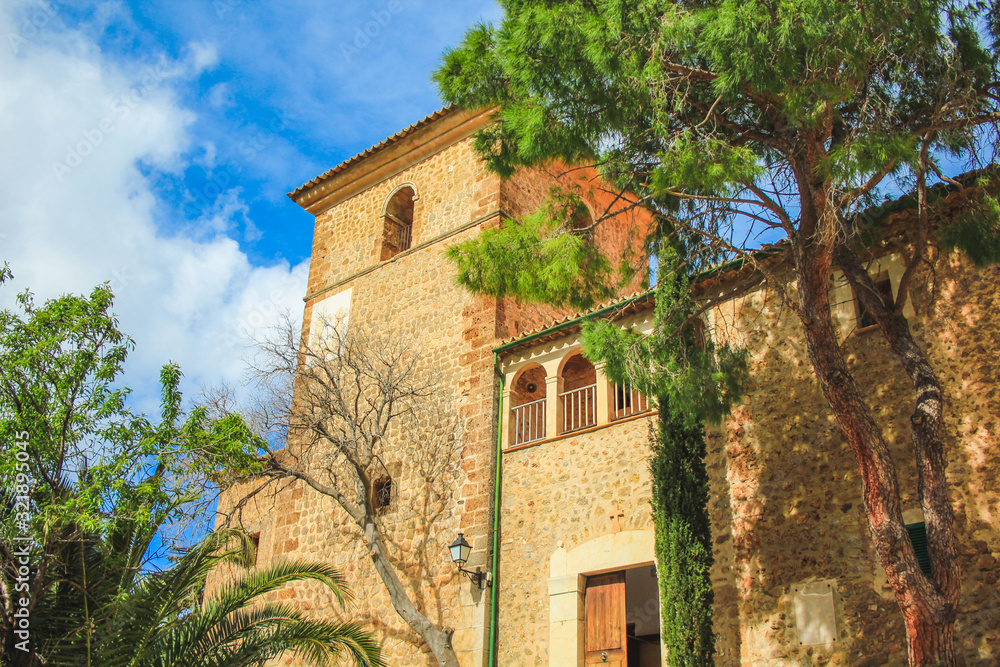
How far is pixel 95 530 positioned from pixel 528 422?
615 cm

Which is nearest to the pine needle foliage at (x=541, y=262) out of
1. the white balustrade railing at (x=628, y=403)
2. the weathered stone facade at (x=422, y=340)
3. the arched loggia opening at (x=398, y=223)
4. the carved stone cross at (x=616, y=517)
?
the weathered stone facade at (x=422, y=340)

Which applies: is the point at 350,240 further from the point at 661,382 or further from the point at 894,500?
the point at 894,500

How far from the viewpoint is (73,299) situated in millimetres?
9602

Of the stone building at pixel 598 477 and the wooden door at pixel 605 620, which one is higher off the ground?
the stone building at pixel 598 477

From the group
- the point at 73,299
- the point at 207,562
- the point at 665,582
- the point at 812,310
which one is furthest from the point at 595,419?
the point at 73,299

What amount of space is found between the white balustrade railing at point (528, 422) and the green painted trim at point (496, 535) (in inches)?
8.3

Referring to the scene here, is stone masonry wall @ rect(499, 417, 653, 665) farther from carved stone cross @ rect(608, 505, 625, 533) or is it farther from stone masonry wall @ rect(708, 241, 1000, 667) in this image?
stone masonry wall @ rect(708, 241, 1000, 667)

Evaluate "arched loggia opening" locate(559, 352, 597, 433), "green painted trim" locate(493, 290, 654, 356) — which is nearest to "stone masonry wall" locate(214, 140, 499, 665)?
"green painted trim" locate(493, 290, 654, 356)

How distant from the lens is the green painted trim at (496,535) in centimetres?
1072

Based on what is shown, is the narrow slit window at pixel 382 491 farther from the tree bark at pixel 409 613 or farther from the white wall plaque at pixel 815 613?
the white wall plaque at pixel 815 613

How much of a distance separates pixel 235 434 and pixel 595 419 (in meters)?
4.73

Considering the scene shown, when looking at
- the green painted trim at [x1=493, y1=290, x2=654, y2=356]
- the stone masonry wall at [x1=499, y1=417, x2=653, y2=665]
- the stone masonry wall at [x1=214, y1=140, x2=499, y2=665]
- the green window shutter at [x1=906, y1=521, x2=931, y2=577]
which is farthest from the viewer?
the stone masonry wall at [x1=214, y1=140, x2=499, y2=665]

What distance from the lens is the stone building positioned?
819 centimetres

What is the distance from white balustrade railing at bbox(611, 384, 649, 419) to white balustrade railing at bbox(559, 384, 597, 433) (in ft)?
1.12
